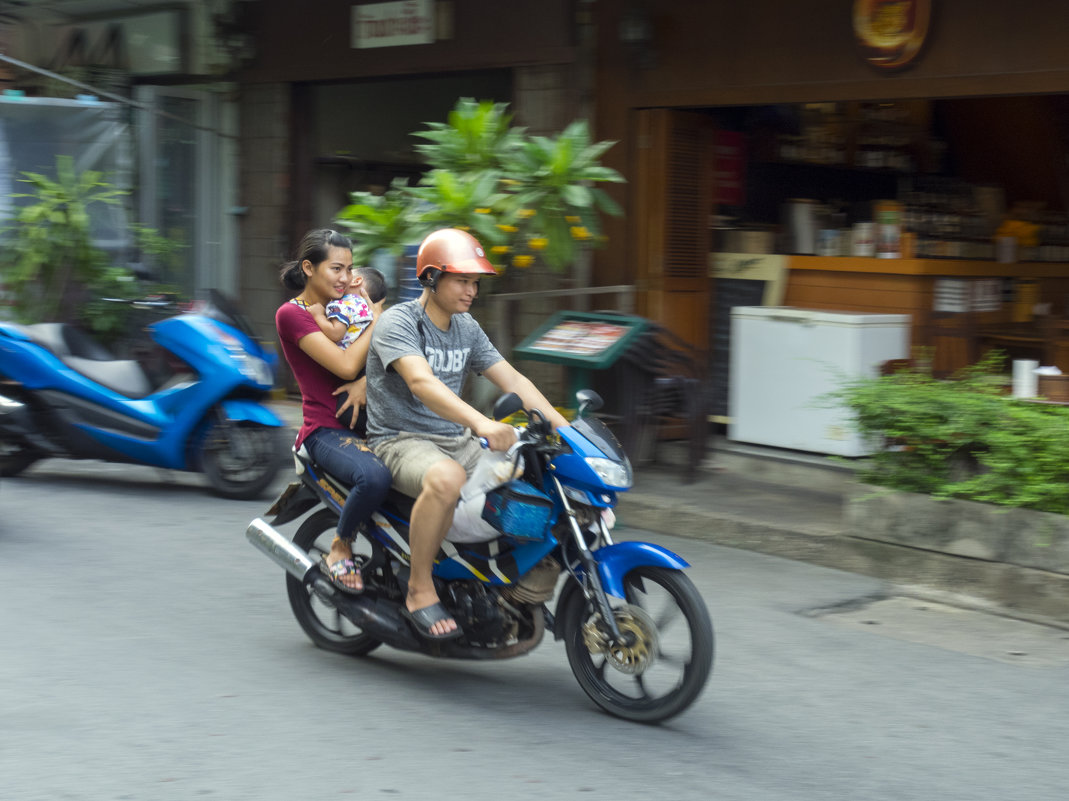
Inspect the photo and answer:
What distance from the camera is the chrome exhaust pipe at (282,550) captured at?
490cm

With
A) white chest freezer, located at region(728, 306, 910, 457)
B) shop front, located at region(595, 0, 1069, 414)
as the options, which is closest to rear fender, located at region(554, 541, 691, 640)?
white chest freezer, located at region(728, 306, 910, 457)

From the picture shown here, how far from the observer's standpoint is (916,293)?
8.59 meters

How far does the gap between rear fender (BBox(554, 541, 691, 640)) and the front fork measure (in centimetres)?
2

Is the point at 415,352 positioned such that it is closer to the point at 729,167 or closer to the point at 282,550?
the point at 282,550

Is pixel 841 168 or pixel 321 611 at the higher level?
pixel 841 168

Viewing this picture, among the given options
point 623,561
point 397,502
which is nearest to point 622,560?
point 623,561

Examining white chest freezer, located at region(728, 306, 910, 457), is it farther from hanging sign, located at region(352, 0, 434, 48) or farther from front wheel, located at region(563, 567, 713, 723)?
front wheel, located at region(563, 567, 713, 723)

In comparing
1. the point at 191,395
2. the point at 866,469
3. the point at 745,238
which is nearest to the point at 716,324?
the point at 745,238

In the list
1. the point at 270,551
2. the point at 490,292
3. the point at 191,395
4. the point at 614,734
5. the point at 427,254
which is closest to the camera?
the point at 614,734

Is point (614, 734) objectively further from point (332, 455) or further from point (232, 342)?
point (232, 342)

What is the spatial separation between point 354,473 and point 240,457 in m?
3.56

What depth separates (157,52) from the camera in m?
12.7

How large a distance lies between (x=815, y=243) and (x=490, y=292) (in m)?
2.41

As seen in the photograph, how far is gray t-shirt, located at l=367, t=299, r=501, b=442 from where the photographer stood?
455 cm
